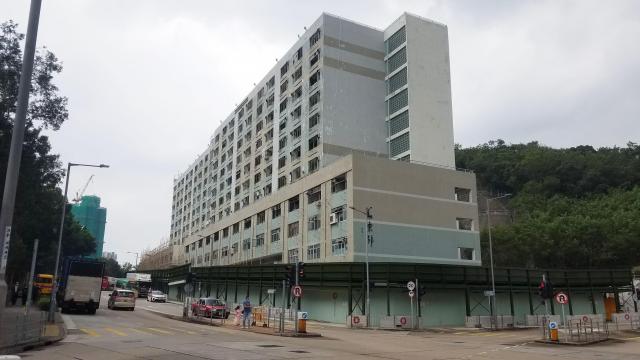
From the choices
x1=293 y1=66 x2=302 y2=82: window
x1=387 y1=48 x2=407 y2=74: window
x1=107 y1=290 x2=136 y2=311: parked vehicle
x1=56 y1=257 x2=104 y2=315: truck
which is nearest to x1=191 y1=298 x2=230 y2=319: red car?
x1=56 y1=257 x2=104 y2=315: truck

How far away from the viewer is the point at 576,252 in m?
87.5

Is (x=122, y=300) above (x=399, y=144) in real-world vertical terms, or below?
below

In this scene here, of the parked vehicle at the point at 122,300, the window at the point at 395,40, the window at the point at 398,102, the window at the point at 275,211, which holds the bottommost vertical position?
the parked vehicle at the point at 122,300

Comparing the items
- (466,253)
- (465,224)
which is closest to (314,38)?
(465,224)

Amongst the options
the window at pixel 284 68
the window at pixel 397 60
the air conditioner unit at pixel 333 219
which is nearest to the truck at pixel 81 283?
the air conditioner unit at pixel 333 219

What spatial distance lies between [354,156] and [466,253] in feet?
54.2

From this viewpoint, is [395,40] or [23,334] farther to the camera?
[395,40]

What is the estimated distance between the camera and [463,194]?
198 ft

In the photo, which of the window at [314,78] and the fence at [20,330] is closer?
the fence at [20,330]

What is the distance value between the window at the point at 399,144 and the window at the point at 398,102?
12.1ft

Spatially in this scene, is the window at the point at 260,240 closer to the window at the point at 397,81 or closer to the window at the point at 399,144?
the window at the point at 399,144

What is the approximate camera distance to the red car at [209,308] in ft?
147

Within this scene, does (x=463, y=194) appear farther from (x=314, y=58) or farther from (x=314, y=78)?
(x=314, y=58)

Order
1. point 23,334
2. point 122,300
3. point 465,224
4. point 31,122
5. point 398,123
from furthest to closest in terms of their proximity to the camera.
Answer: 1. point 398,123
2. point 465,224
3. point 122,300
4. point 31,122
5. point 23,334
